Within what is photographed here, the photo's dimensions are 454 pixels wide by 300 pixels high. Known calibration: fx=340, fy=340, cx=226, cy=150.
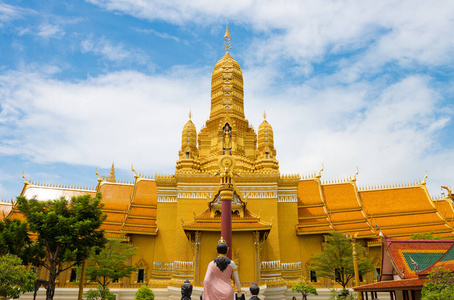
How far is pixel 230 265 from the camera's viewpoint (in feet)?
24.8

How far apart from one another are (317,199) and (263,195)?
18.8ft

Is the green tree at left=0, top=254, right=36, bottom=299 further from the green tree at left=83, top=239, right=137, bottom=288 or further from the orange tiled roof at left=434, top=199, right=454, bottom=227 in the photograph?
the orange tiled roof at left=434, top=199, right=454, bottom=227

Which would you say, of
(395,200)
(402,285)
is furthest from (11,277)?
(395,200)

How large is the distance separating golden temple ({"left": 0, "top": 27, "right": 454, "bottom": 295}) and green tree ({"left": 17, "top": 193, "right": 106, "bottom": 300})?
5.71 meters

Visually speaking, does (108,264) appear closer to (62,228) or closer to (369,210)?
(62,228)

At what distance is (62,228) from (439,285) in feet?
53.0

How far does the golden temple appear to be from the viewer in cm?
2195

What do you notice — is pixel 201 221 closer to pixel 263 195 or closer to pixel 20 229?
pixel 263 195

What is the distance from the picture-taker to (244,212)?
73.9 ft

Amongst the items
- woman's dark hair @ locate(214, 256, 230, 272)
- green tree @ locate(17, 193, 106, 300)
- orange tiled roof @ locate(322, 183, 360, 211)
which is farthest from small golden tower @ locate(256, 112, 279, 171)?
woman's dark hair @ locate(214, 256, 230, 272)

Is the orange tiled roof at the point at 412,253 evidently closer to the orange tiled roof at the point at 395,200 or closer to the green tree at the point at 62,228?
the orange tiled roof at the point at 395,200

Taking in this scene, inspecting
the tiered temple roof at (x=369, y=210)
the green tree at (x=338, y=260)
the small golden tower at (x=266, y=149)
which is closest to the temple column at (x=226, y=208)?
the green tree at (x=338, y=260)

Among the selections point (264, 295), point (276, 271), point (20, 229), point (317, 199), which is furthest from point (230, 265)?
point (317, 199)

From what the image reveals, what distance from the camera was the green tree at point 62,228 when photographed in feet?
55.4
